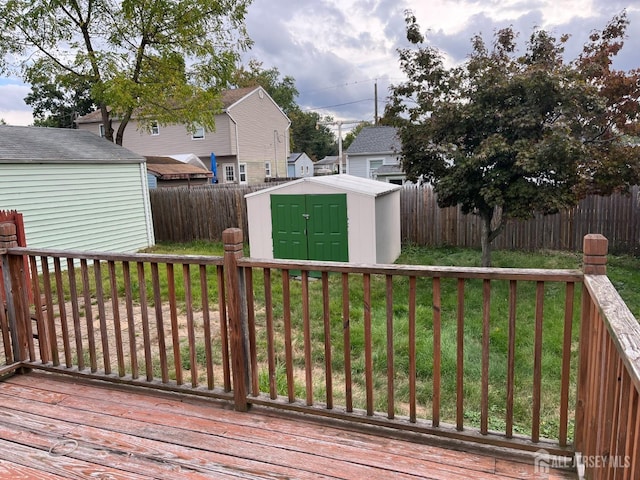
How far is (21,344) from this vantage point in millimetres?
2959

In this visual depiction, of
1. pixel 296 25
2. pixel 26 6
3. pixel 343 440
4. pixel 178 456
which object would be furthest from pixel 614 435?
pixel 296 25

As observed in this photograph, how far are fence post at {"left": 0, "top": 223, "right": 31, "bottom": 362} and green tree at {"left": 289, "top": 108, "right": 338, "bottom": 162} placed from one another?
4108 centimetres

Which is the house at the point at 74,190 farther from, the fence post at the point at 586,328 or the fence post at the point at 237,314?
the fence post at the point at 586,328

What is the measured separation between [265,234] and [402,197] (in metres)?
3.88

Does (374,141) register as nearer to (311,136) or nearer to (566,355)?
(566,355)

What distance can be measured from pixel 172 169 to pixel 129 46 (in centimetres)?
530

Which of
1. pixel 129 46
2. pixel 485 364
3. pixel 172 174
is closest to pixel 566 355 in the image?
pixel 485 364

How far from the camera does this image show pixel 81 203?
9023 mm

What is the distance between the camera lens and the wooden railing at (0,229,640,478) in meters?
1.79

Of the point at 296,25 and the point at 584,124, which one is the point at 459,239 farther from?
the point at 296,25

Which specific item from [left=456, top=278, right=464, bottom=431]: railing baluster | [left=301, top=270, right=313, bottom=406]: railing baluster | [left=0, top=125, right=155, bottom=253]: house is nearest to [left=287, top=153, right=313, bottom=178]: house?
[left=0, top=125, right=155, bottom=253]: house

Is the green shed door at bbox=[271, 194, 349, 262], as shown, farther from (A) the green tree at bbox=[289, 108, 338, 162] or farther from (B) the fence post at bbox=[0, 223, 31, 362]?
(A) the green tree at bbox=[289, 108, 338, 162]

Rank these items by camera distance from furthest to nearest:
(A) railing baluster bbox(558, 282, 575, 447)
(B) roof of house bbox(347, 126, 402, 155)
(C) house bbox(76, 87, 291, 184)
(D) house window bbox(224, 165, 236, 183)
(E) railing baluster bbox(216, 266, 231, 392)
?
1. (B) roof of house bbox(347, 126, 402, 155)
2. (D) house window bbox(224, 165, 236, 183)
3. (C) house bbox(76, 87, 291, 184)
4. (E) railing baluster bbox(216, 266, 231, 392)
5. (A) railing baluster bbox(558, 282, 575, 447)

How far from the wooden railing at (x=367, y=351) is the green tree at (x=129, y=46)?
8.30 metres
